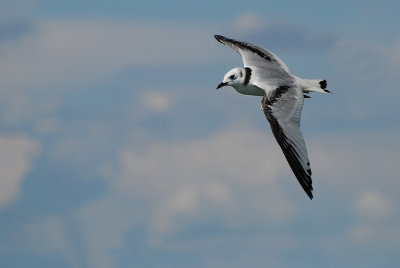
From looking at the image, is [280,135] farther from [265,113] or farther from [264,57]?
[264,57]

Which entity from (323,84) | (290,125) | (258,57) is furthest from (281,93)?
(258,57)

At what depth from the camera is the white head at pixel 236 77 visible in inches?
1581

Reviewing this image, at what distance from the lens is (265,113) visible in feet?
124

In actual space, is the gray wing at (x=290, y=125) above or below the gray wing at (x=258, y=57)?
below

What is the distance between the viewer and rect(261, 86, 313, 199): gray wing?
Answer: 36031 millimetres

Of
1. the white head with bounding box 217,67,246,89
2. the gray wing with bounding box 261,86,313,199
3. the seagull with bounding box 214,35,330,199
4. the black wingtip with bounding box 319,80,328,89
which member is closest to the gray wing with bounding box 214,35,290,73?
the seagull with bounding box 214,35,330,199

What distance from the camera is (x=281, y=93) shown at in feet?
126

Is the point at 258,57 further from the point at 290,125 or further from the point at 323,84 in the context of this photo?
the point at 290,125

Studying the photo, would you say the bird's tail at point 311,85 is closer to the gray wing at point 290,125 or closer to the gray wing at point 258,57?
the gray wing at point 290,125

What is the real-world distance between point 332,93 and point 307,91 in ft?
3.17

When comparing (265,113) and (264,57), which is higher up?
(264,57)

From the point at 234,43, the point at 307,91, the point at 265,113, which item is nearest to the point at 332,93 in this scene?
the point at 307,91

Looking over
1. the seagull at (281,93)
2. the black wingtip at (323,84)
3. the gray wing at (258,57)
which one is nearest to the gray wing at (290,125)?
the seagull at (281,93)

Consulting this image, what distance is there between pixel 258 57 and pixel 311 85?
4.23 m
